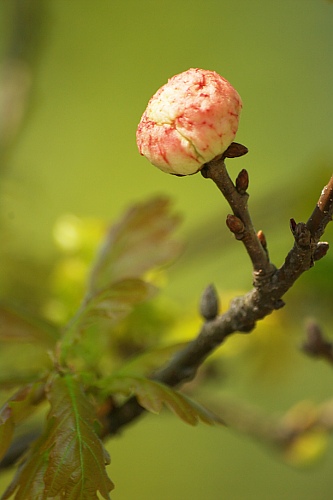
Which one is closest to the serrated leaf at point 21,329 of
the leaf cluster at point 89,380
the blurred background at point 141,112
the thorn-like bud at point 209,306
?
the leaf cluster at point 89,380

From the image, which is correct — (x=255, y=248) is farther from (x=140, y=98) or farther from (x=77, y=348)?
(x=140, y=98)

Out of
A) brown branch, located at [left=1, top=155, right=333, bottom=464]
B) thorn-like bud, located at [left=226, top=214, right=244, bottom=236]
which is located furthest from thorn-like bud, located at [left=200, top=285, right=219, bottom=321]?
thorn-like bud, located at [left=226, top=214, right=244, bottom=236]

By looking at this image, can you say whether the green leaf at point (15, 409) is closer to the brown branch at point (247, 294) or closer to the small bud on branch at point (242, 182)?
the brown branch at point (247, 294)

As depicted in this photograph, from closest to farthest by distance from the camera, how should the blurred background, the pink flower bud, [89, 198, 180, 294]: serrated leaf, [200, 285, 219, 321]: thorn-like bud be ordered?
the pink flower bud
[200, 285, 219, 321]: thorn-like bud
[89, 198, 180, 294]: serrated leaf
the blurred background

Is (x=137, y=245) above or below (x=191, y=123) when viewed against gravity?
above

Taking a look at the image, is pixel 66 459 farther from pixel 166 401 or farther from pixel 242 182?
pixel 242 182

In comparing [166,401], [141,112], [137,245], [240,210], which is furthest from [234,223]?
[141,112]

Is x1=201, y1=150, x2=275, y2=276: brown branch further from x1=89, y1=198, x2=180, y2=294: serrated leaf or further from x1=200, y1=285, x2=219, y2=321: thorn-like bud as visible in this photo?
x1=89, y1=198, x2=180, y2=294: serrated leaf
